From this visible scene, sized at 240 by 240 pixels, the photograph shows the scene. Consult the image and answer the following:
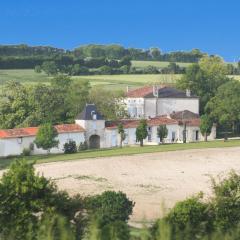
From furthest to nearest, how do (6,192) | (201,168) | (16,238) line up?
(201,168) → (6,192) → (16,238)

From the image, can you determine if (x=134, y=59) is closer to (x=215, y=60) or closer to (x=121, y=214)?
(x=215, y=60)

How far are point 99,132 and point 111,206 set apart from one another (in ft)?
133

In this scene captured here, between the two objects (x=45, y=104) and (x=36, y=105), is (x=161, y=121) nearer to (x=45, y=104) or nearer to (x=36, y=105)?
(x=45, y=104)

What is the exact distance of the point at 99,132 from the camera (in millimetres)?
62344

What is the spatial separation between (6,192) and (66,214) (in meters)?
1.82

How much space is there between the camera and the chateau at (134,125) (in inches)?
2249

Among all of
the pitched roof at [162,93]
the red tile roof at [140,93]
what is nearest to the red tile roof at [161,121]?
the pitched roof at [162,93]

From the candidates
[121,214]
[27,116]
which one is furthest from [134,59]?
[121,214]

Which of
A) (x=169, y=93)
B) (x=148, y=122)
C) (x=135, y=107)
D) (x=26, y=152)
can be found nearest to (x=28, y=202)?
(x=26, y=152)

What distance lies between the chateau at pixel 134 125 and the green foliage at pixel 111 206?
3381 cm

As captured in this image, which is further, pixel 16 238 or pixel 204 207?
pixel 204 207

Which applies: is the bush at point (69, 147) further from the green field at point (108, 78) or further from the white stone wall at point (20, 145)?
the green field at point (108, 78)

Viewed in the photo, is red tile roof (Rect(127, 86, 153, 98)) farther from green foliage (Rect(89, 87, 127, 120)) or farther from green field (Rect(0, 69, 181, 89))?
green field (Rect(0, 69, 181, 89))

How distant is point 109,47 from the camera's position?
160 meters
